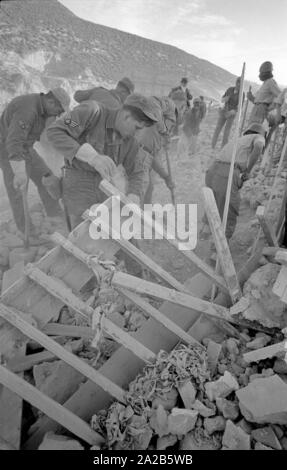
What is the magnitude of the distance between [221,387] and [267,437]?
336 mm

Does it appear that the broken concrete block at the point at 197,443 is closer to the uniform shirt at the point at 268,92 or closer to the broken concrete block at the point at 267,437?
the broken concrete block at the point at 267,437

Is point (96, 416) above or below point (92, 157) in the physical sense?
below

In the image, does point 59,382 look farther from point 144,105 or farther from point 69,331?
point 144,105

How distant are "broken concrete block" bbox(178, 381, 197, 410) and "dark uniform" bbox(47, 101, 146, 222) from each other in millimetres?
2068

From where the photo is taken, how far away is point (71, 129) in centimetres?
311

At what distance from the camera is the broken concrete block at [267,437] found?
1.77m

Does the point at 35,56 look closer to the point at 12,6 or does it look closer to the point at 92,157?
the point at 12,6

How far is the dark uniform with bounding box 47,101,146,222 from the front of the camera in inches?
120

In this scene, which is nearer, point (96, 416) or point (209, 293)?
point (96, 416)

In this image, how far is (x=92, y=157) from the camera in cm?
278

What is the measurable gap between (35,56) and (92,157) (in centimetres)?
2751

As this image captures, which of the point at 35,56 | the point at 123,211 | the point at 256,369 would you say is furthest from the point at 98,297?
the point at 35,56

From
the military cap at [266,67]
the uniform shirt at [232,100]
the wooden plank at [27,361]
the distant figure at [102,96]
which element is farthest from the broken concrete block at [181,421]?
the uniform shirt at [232,100]

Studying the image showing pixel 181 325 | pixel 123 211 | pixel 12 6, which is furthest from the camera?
pixel 12 6
